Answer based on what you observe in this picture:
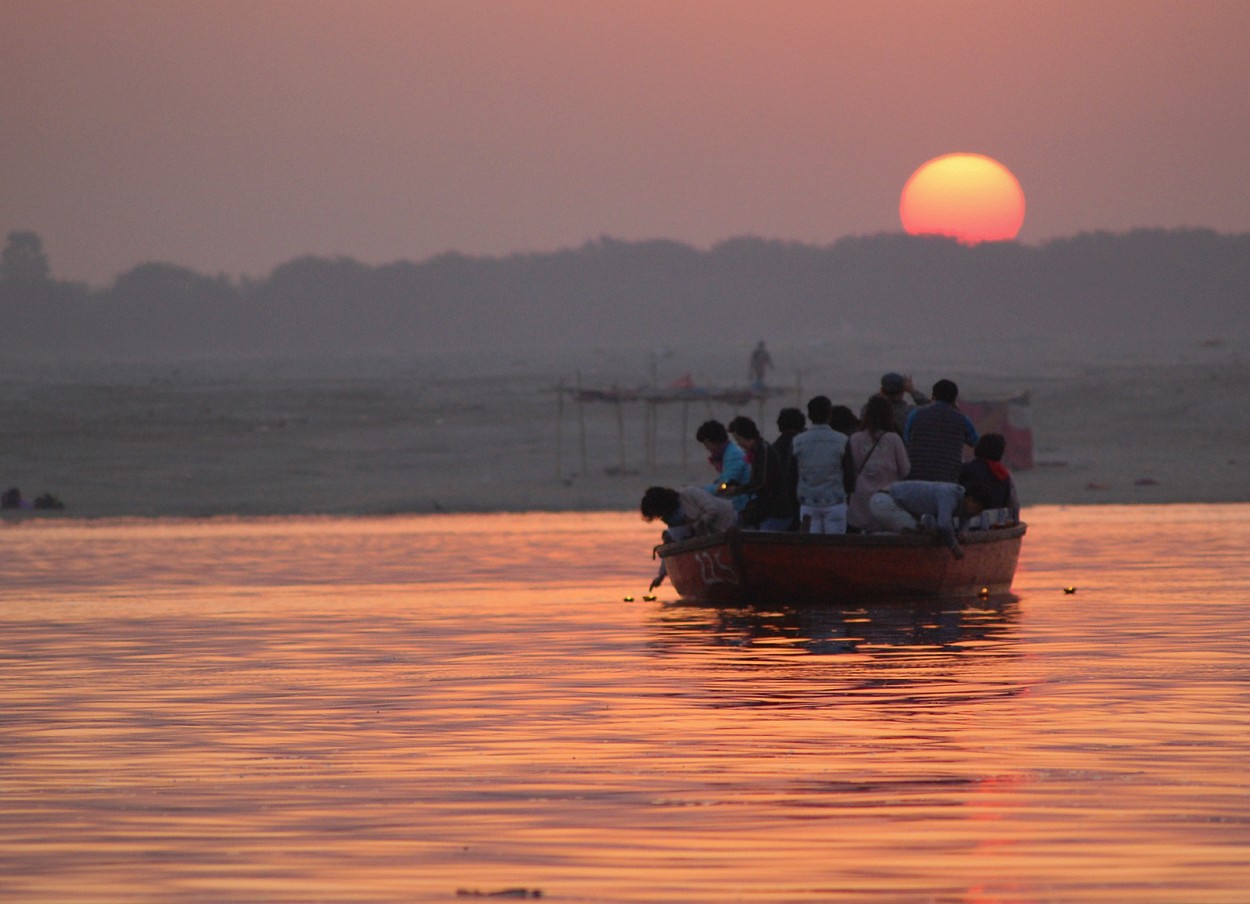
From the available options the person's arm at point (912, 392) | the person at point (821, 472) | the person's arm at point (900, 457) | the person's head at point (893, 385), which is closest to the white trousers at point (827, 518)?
the person at point (821, 472)

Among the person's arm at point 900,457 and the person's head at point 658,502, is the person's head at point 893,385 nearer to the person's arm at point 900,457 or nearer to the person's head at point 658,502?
the person's arm at point 900,457

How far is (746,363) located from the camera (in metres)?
115

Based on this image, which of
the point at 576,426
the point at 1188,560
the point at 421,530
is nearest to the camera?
the point at 1188,560

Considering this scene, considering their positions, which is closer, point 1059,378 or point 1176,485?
point 1176,485

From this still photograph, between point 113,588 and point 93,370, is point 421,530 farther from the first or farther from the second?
point 93,370

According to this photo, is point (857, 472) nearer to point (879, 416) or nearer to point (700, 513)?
point (879, 416)

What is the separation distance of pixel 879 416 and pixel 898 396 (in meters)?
0.63

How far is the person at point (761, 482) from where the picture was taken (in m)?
19.6

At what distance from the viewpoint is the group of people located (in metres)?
19.2

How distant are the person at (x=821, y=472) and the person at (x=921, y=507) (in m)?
0.34

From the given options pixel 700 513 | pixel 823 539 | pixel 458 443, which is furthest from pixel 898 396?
pixel 458 443

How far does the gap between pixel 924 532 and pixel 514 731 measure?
8.60 meters

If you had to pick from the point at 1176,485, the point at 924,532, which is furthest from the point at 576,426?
the point at 924,532

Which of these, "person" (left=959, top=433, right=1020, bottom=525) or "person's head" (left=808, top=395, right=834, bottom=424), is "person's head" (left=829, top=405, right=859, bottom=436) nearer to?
"person's head" (left=808, top=395, right=834, bottom=424)
